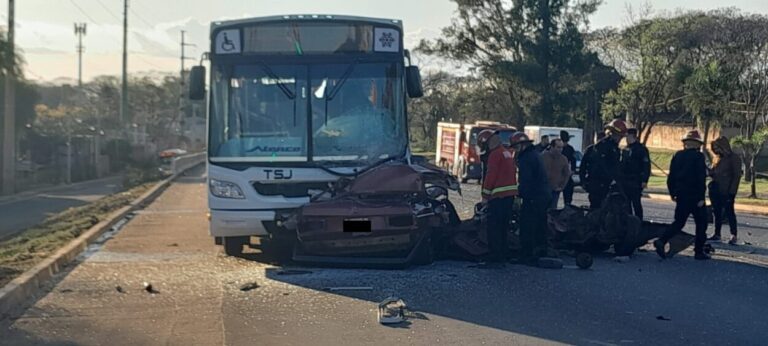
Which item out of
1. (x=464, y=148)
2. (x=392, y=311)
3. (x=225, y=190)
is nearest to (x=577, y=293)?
(x=392, y=311)

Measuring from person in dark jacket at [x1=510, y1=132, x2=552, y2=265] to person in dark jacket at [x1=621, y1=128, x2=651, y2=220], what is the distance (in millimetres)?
2349

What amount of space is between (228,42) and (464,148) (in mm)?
26076

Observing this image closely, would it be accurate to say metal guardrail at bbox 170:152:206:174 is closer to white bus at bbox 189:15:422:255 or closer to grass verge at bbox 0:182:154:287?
grass verge at bbox 0:182:154:287

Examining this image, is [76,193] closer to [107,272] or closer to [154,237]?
[154,237]

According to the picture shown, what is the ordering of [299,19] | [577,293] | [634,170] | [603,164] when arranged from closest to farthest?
[577,293], [299,19], [634,170], [603,164]

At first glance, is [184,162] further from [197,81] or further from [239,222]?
[239,222]

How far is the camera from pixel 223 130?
470 inches

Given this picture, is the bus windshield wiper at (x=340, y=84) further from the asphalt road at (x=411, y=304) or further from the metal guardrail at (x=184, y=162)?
the metal guardrail at (x=184, y=162)

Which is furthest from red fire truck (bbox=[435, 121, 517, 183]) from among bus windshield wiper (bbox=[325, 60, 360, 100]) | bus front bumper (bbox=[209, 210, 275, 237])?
bus front bumper (bbox=[209, 210, 275, 237])

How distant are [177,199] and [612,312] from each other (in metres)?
20.9

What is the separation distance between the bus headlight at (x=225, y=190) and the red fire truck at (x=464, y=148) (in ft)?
72.9

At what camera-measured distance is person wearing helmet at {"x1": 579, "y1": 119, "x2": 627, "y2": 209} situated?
14062mm

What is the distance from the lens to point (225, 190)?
38.9 feet

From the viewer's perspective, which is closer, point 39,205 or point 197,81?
point 197,81
